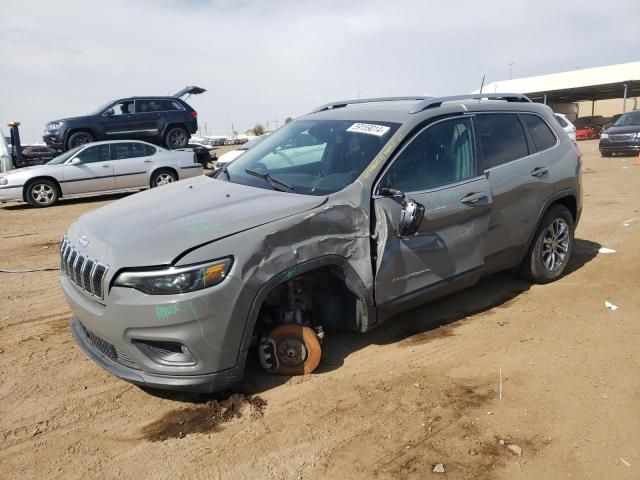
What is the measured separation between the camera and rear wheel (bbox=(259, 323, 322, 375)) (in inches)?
132

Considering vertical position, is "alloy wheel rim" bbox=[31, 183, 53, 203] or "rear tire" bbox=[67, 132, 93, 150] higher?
"rear tire" bbox=[67, 132, 93, 150]

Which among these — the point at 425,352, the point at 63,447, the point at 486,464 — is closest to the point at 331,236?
the point at 425,352

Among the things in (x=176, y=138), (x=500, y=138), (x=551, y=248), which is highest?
(x=176, y=138)

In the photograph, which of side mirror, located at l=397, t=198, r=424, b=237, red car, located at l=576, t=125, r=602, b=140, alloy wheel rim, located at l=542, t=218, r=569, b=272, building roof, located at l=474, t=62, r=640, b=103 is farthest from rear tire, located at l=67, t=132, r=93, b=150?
red car, located at l=576, t=125, r=602, b=140

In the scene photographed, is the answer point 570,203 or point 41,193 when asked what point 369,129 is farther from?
point 41,193

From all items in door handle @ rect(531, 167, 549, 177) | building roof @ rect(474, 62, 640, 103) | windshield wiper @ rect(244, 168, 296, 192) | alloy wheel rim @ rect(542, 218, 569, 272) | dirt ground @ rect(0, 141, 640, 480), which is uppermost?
building roof @ rect(474, 62, 640, 103)

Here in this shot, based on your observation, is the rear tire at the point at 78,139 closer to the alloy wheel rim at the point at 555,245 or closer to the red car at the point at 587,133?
the alloy wheel rim at the point at 555,245

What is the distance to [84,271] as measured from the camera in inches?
120

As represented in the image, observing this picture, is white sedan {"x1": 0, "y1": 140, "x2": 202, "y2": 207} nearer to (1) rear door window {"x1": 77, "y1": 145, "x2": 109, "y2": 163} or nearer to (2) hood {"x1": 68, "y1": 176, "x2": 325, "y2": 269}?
(1) rear door window {"x1": 77, "y1": 145, "x2": 109, "y2": 163}

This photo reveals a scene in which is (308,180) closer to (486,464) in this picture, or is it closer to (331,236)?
(331,236)

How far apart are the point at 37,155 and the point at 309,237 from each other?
16.8m

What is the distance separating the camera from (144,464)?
268cm

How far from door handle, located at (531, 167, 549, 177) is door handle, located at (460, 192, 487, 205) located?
842mm

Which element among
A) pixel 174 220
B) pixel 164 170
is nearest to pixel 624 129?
pixel 164 170
